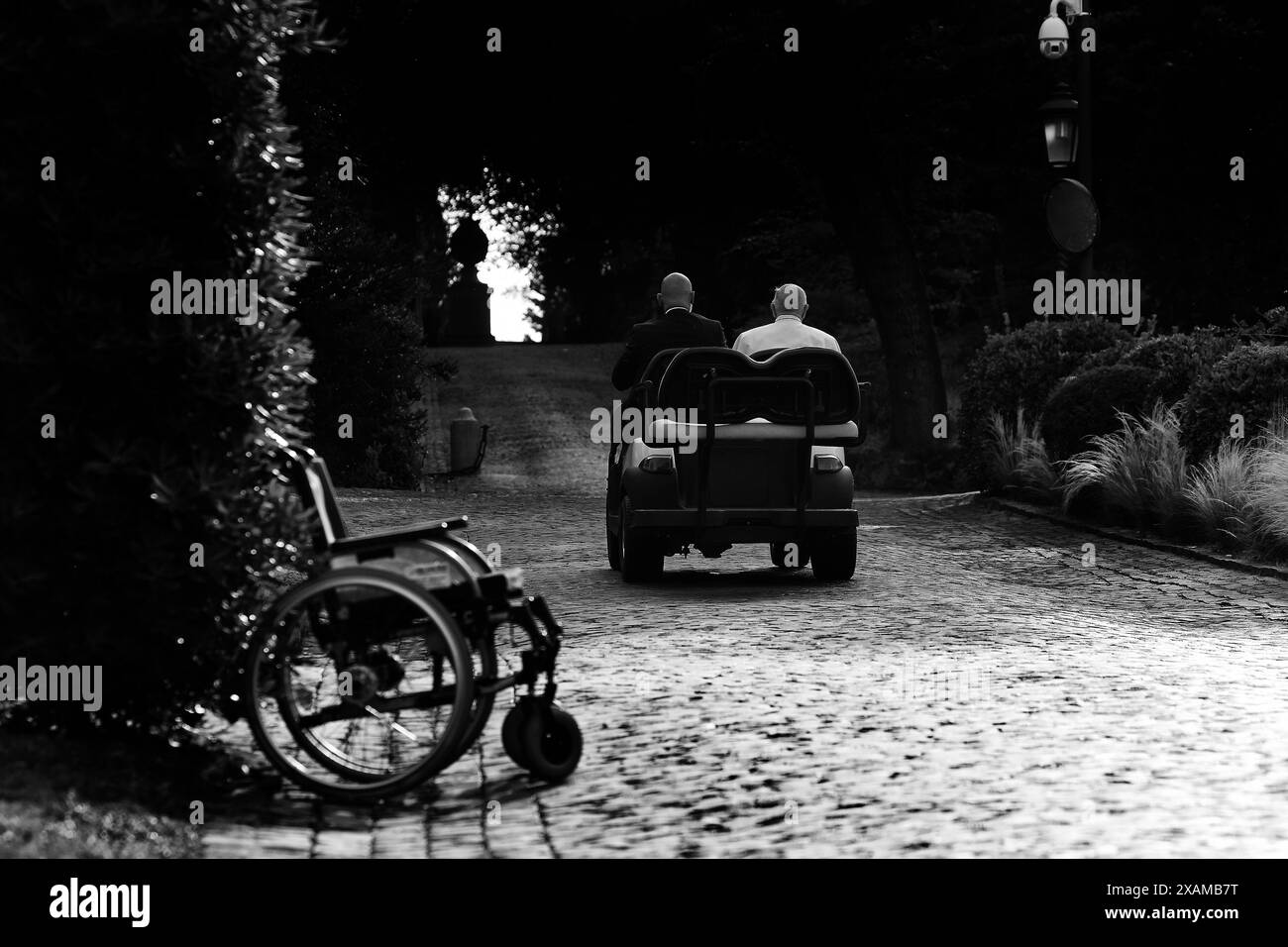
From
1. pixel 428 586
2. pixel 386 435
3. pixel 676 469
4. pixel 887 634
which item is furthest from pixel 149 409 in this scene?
pixel 386 435

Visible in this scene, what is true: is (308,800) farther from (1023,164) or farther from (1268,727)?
(1023,164)

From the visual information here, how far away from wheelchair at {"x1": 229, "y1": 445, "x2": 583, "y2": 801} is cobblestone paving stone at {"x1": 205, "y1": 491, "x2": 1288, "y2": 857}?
0.14m

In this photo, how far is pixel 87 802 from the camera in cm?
534

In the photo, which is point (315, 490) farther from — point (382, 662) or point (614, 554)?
point (614, 554)

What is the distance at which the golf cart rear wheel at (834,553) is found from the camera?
12.6 meters

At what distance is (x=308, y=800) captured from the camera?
610 cm

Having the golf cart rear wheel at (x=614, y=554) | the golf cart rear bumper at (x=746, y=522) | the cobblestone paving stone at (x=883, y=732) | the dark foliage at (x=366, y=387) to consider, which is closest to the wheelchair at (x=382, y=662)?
the cobblestone paving stone at (x=883, y=732)

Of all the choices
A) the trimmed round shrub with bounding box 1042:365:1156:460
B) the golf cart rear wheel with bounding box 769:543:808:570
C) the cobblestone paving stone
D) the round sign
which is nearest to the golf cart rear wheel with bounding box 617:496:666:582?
the cobblestone paving stone

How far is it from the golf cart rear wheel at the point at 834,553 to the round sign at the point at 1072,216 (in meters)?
10.1

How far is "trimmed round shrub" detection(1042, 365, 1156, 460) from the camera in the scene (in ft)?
60.7

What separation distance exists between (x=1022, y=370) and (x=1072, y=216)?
6.92 feet

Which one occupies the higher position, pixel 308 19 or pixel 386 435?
pixel 308 19

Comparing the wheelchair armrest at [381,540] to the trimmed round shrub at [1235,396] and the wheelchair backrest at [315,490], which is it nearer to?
the wheelchair backrest at [315,490]

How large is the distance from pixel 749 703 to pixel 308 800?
7.33ft
